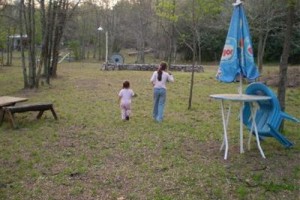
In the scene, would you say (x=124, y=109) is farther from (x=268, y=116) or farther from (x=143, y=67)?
(x=143, y=67)

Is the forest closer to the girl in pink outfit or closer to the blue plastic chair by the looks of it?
the girl in pink outfit

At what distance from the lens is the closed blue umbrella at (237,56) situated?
6.56m

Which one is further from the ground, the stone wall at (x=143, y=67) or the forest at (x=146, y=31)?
the forest at (x=146, y=31)

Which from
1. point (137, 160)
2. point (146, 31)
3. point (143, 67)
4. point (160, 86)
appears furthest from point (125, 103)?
point (146, 31)

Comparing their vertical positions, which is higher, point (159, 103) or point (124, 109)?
point (159, 103)

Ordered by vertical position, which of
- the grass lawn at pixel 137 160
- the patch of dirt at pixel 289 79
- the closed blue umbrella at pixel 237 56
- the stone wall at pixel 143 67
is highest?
the closed blue umbrella at pixel 237 56

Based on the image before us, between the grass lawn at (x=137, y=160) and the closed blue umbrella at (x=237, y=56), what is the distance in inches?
55.8

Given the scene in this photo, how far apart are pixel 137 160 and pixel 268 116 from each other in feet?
8.24

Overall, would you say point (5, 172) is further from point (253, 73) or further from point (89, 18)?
point (89, 18)

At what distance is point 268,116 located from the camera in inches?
276

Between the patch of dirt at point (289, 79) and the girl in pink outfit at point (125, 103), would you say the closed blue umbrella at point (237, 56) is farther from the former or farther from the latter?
the patch of dirt at point (289, 79)

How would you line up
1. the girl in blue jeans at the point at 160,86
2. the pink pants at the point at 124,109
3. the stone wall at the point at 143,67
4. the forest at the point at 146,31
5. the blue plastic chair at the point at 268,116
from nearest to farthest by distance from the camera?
the blue plastic chair at the point at 268,116 → the girl in blue jeans at the point at 160,86 → the pink pants at the point at 124,109 → the forest at the point at 146,31 → the stone wall at the point at 143,67

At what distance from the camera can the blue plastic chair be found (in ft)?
21.3

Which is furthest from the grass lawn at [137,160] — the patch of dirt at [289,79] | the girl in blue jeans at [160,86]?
the patch of dirt at [289,79]
